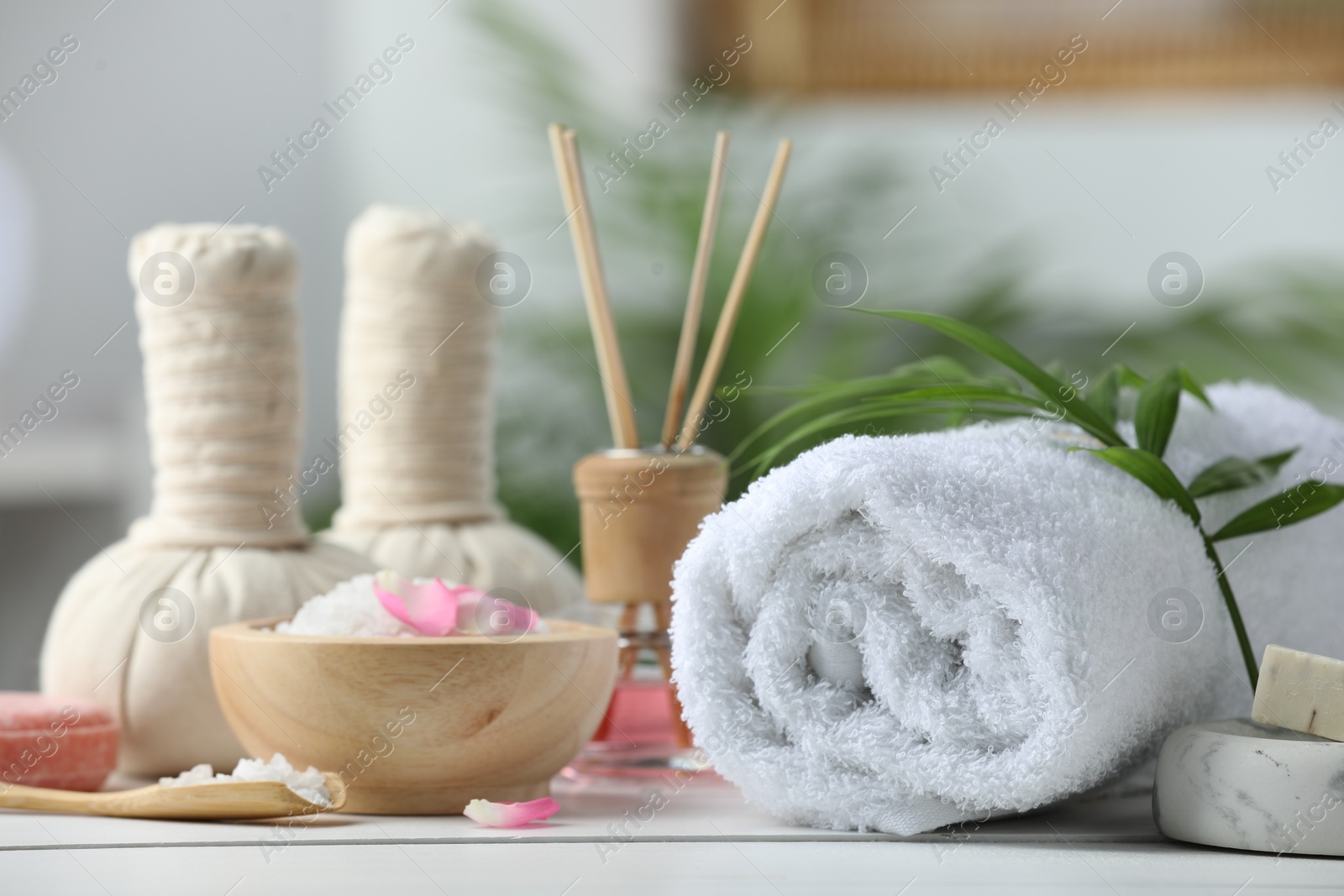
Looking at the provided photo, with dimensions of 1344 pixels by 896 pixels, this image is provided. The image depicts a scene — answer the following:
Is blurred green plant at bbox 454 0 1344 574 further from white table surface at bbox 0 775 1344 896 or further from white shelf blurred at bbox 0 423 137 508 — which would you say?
white table surface at bbox 0 775 1344 896

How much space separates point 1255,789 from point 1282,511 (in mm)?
112

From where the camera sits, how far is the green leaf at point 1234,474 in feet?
1.40

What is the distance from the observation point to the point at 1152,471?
0.40 m

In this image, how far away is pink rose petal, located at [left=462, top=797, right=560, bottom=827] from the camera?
378 mm

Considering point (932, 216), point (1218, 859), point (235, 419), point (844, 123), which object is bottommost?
point (1218, 859)

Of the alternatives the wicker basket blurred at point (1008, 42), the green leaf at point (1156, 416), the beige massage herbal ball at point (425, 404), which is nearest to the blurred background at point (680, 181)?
the wicker basket blurred at point (1008, 42)

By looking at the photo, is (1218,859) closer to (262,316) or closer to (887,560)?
(887,560)

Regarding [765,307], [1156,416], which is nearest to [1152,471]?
[1156,416]

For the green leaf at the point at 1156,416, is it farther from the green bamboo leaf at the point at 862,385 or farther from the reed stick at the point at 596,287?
the reed stick at the point at 596,287

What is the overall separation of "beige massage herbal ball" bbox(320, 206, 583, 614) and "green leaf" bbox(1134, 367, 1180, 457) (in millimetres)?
232

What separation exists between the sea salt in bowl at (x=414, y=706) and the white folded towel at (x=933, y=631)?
5cm

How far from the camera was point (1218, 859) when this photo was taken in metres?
0.35

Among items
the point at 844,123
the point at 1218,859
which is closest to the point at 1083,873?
the point at 1218,859

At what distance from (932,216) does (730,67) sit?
0.82 feet
